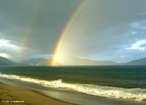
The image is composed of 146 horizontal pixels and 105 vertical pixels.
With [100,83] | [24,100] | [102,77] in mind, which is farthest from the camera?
[102,77]

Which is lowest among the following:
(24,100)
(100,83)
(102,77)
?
(24,100)

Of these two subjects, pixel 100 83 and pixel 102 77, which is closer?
pixel 100 83

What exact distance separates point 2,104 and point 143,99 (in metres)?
13.2

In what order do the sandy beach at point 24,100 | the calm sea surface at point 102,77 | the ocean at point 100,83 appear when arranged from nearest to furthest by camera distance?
the sandy beach at point 24,100 → the ocean at point 100,83 → the calm sea surface at point 102,77

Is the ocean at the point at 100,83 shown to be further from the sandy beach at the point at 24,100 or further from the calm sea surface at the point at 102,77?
the sandy beach at the point at 24,100

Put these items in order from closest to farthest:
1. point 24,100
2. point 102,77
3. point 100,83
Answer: point 24,100, point 100,83, point 102,77

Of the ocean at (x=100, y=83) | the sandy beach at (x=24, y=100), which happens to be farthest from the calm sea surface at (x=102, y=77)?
the sandy beach at (x=24, y=100)

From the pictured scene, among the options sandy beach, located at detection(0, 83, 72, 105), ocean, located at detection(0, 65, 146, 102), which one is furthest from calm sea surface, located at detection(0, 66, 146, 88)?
sandy beach, located at detection(0, 83, 72, 105)

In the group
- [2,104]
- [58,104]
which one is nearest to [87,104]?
[58,104]

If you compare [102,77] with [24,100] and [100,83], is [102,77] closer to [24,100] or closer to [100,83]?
[100,83]

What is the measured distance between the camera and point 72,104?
18.1 meters

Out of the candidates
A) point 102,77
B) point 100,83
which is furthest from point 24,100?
point 102,77

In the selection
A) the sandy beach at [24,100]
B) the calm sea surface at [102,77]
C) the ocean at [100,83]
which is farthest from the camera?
the calm sea surface at [102,77]

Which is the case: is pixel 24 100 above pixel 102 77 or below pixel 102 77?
below
